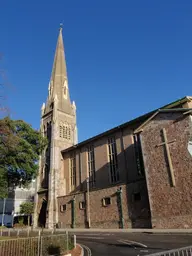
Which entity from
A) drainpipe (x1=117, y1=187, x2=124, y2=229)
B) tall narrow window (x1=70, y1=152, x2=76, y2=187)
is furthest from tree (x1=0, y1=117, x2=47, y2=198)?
tall narrow window (x1=70, y1=152, x2=76, y2=187)

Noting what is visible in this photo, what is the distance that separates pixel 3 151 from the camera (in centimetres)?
2222

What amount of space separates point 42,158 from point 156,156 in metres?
29.6

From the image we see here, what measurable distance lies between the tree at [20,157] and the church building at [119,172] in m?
9.93

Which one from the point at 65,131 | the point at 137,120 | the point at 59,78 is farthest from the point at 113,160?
the point at 59,78

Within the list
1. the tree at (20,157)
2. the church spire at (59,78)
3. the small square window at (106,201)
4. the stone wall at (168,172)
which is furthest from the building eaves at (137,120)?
the church spire at (59,78)

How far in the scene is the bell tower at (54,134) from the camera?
40.8m

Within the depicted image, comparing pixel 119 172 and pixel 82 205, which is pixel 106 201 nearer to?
pixel 119 172

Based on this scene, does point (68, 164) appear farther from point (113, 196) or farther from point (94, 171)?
point (113, 196)

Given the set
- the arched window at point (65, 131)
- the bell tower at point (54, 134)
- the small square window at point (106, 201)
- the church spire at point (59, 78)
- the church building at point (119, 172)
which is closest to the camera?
the church building at point (119, 172)

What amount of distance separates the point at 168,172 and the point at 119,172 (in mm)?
10952

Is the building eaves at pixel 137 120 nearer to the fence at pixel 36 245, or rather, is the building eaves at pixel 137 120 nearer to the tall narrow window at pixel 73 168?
the tall narrow window at pixel 73 168

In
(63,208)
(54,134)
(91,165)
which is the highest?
(54,134)

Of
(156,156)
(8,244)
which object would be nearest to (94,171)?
(156,156)

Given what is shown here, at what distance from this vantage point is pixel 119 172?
32219 mm
